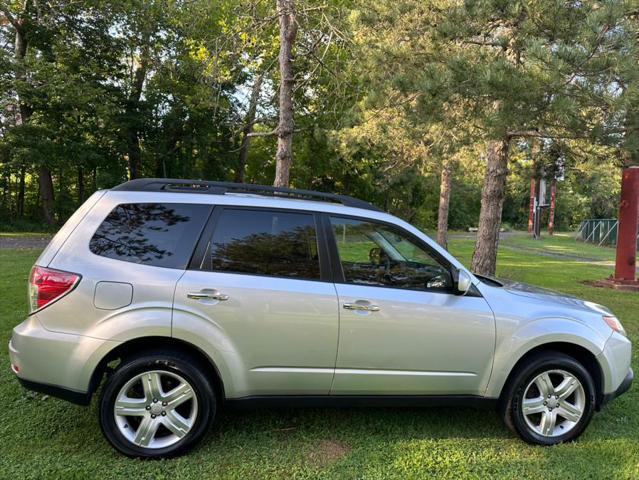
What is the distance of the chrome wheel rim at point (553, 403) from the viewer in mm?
3582

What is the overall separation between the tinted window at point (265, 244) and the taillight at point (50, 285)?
0.86 meters

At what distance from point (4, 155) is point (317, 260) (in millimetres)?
24959

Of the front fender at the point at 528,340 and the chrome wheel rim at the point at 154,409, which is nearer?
the chrome wheel rim at the point at 154,409

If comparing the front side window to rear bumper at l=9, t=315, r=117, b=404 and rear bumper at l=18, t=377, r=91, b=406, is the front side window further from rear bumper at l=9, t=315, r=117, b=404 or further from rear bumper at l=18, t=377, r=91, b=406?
rear bumper at l=18, t=377, r=91, b=406

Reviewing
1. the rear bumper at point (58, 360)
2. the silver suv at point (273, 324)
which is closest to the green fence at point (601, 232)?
the silver suv at point (273, 324)

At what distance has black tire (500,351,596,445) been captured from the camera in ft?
11.6

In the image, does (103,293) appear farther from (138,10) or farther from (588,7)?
(138,10)

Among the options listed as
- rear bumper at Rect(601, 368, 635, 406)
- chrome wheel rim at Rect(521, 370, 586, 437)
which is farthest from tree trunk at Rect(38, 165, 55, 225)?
rear bumper at Rect(601, 368, 635, 406)

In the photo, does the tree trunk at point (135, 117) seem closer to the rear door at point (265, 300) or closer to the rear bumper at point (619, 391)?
the rear door at point (265, 300)

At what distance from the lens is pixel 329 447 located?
3.43 metres

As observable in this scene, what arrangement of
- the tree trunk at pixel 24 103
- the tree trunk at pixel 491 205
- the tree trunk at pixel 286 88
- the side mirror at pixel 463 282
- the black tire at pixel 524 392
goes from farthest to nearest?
the tree trunk at pixel 24 103, the tree trunk at pixel 491 205, the tree trunk at pixel 286 88, the black tire at pixel 524 392, the side mirror at pixel 463 282

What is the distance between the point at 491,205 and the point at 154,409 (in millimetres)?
7389

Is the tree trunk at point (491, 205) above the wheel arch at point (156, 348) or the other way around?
above

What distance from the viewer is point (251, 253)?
3.37 m
